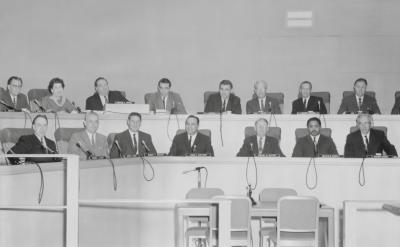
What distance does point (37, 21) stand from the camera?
10.7 meters

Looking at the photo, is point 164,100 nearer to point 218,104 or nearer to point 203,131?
point 218,104

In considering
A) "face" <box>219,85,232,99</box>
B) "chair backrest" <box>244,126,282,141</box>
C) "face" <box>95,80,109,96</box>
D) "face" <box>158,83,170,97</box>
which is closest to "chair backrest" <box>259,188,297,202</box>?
"chair backrest" <box>244,126,282,141</box>

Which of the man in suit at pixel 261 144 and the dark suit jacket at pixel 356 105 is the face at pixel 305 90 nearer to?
the dark suit jacket at pixel 356 105

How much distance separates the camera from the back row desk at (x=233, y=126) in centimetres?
792

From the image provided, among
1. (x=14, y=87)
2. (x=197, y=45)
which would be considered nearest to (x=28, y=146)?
(x=14, y=87)

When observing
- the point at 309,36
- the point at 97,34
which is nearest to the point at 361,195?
the point at 309,36

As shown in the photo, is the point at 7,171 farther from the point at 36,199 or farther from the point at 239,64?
the point at 239,64

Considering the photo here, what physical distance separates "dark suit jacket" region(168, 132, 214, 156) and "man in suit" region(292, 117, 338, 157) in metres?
1.02

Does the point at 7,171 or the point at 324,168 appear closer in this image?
the point at 7,171

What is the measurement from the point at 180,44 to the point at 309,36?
7.03 feet

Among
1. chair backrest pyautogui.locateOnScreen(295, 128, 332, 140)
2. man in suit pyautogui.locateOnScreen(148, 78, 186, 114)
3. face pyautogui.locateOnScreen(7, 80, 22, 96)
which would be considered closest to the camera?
chair backrest pyautogui.locateOnScreen(295, 128, 332, 140)

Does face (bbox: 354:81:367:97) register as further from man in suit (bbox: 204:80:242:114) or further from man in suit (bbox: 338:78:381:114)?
man in suit (bbox: 204:80:242:114)

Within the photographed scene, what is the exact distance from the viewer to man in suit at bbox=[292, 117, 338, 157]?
7438 millimetres

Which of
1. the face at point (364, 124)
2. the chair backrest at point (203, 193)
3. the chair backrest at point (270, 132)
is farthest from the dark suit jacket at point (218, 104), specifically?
the chair backrest at point (203, 193)
